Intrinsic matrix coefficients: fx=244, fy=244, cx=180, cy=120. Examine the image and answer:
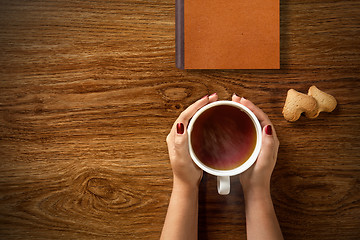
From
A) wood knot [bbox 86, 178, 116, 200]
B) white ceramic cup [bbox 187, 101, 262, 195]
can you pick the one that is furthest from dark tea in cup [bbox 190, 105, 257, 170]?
wood knot [bbox 86, 178, 116, 200]

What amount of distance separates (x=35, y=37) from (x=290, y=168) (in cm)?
71

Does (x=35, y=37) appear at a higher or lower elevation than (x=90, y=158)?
higher

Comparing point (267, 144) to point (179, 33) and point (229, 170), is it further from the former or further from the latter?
point (179, 33)

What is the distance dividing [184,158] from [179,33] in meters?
0.30

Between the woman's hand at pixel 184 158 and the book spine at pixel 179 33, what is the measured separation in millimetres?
111

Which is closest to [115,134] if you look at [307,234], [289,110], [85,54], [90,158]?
[90,158]

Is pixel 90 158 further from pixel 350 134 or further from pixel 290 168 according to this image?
pixel 350 134

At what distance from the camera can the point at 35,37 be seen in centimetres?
60

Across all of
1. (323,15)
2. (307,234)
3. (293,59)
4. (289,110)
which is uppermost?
(323,15)

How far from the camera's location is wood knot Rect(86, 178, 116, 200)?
2.01 ft

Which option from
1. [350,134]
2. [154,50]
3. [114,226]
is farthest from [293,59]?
[114,226]

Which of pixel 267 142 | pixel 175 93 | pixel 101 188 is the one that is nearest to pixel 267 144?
pixel 267 142

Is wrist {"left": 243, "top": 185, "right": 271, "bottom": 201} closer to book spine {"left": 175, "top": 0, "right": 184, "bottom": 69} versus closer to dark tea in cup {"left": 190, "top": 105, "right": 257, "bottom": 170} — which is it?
dark tea in cup {"left": 190, "top": 105, "right": 257, "bottom": 170}

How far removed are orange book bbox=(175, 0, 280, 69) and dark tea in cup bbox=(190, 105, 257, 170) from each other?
0.50 ft
